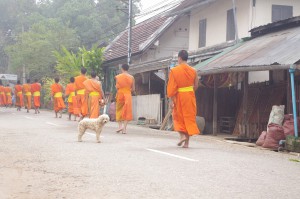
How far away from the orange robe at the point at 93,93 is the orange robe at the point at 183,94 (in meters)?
A: 4.80

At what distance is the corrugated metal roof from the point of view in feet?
38.5

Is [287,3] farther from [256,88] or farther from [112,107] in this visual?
[112,107]

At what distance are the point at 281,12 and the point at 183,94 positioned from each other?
36.6 ft

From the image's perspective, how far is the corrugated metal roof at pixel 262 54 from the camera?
11.7m

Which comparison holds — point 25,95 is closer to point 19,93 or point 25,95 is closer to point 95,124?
point 19,93

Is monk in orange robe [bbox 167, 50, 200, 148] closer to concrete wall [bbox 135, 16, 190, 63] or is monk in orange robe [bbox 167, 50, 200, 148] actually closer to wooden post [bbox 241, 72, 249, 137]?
wooden post [bbox 241, 72, 249, 137]

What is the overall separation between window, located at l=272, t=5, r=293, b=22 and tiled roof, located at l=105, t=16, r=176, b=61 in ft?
30.6

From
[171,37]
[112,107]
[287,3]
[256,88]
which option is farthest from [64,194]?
[171,37]

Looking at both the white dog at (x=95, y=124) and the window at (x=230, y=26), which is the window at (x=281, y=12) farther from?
the white dog at (x=95, y=124)

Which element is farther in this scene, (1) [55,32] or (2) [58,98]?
(1) [55,32]

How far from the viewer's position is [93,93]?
14.9 meters

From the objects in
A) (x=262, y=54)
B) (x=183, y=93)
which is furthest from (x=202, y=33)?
(x=183, y=93)

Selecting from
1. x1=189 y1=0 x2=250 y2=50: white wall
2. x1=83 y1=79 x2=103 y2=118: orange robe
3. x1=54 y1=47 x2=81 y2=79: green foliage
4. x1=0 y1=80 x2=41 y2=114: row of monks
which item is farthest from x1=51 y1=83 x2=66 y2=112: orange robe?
x1=83 y1=79 x2=103 y2=118: orange robe

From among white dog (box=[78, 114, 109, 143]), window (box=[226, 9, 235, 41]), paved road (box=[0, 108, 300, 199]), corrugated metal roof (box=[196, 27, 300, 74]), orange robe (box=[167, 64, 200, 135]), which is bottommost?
paved road (box=[0, 108, 300, 199])
